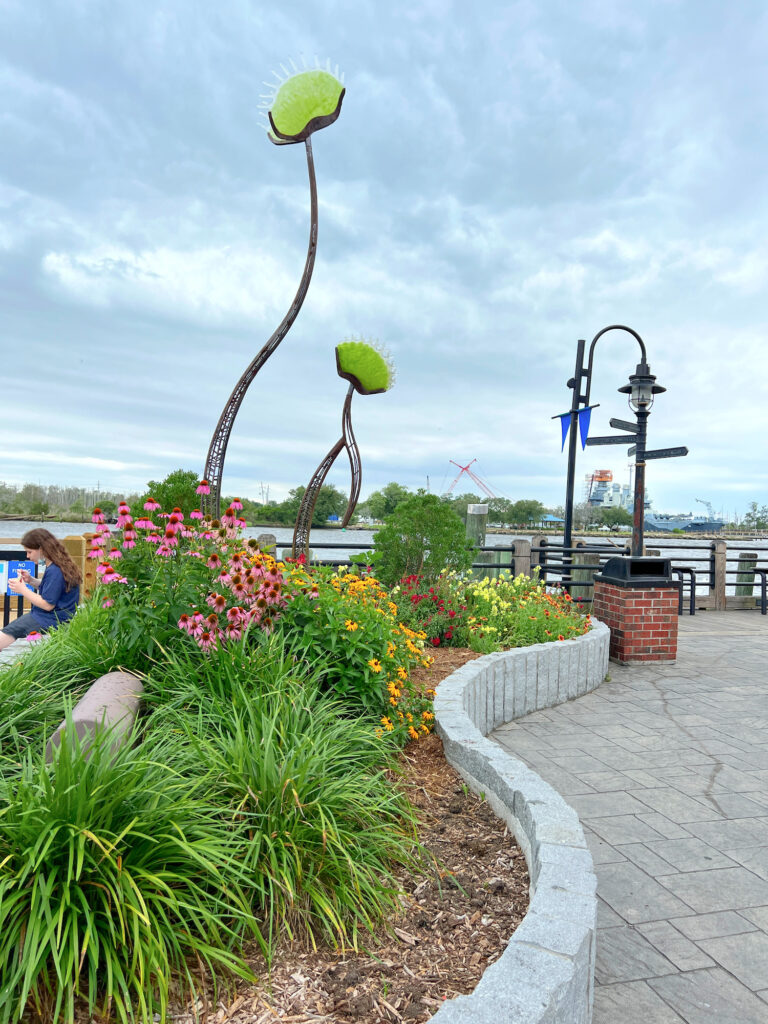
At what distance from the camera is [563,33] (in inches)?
252

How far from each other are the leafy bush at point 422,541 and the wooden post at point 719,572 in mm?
8017

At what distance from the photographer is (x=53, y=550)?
5.42 metres

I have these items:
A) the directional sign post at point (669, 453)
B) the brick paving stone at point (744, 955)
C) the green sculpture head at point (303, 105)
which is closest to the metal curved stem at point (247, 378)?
the green sculpture head at point (303, 105)

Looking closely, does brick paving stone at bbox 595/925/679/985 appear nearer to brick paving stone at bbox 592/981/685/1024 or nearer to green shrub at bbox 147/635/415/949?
brick paving stone at bbox 592/981/685/1024

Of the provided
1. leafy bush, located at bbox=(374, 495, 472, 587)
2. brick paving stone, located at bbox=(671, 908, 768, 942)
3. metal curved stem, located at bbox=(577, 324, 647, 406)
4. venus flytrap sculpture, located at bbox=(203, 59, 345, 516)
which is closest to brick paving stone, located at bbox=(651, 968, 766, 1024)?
brick paving stone, located at bbox=(671, 908, 768, 942)

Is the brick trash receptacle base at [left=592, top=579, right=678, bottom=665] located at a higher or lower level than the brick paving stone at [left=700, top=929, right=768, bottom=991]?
higher

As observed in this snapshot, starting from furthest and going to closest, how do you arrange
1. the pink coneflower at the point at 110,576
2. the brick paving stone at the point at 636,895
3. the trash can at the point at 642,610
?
the trash can at the point at 642,610 < the pink coneflower at the point at 110,576 < the brick paving stone at the point at 636,895

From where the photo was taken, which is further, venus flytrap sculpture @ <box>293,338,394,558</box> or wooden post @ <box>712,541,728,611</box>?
wooden post @ <box>712,541,728,611</box>

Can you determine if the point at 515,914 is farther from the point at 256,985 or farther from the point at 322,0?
the point at 322,0

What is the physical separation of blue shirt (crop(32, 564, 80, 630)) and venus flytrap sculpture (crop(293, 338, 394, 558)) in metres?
3.97

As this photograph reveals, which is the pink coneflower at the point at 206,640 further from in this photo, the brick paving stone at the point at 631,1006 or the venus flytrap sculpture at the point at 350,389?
the venus flytrap sculpture at the point at 350,389

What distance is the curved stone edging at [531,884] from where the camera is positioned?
136 centimetres

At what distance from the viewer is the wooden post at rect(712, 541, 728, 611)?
12641mm

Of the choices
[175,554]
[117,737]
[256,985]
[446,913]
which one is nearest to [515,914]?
[446,913]
